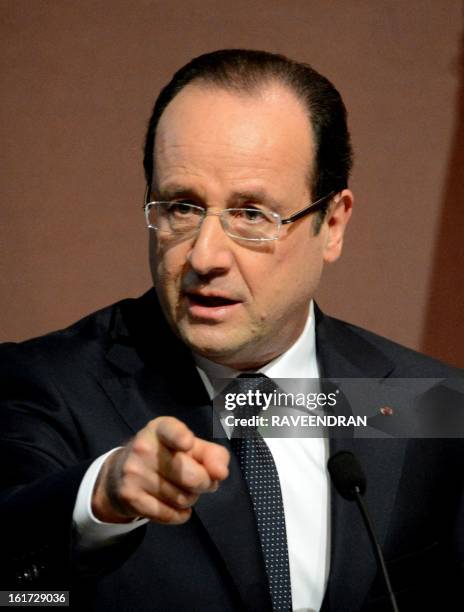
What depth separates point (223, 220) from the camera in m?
1.57

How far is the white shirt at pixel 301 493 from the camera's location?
158cm

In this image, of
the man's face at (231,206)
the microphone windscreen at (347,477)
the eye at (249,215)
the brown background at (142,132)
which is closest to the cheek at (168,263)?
the man's face at (231,206)

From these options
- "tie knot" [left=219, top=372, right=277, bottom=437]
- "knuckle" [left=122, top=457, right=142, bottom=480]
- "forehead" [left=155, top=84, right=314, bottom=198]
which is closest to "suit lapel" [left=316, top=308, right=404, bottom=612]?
"tie knot" [left=219, top=372, right=277, bottom=437]

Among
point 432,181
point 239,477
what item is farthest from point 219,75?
point 432,181

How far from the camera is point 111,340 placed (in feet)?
5.66

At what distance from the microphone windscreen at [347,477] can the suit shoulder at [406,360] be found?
0.67m

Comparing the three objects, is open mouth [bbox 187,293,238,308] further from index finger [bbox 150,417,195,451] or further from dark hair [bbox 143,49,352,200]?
index finger [bbox 150,417,195,451]

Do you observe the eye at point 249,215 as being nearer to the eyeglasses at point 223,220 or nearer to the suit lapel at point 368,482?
the eyeglasses at point 223,220

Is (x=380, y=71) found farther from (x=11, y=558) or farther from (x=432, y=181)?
(x=11, y=558)

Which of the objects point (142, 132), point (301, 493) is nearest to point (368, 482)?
point (301, 493)

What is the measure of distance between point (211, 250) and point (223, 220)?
0.06m

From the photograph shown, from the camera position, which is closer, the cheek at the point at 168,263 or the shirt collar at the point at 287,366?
the cheek at the point at 168,263

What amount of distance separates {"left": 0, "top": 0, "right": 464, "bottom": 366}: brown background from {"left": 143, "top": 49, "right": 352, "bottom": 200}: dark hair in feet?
1.85

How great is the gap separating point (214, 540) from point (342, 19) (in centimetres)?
151
